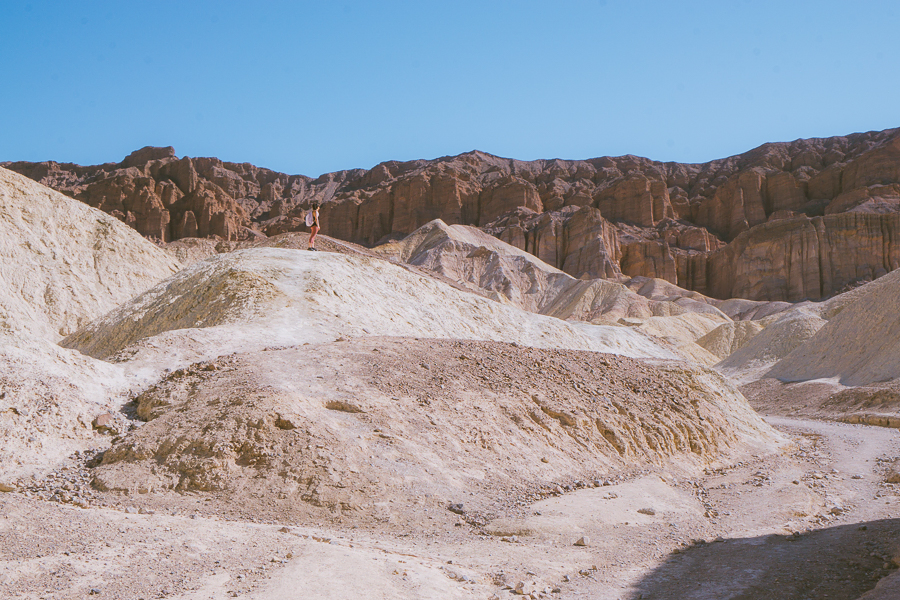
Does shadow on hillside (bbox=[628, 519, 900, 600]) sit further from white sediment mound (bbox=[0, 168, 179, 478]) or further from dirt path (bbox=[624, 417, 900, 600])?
white sediment mound (bbox=[0, 168, 179, 478])

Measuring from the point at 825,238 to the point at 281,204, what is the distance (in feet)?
288

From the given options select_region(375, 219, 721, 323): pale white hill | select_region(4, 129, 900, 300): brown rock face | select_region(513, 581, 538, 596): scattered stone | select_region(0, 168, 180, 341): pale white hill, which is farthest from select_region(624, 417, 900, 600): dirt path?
select_region(4, 129, 900, 300): brown rock face

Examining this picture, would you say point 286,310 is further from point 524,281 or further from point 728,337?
point 524,281

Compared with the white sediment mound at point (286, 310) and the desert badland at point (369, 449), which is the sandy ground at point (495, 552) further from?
the white sediment mound at point (286, 310)

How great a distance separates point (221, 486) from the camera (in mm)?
8766

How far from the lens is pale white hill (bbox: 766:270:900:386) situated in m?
37.4

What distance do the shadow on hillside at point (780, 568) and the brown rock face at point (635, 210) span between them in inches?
3246

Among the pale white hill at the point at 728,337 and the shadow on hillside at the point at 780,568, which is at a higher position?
the shadow on hillside at the point at 780,568

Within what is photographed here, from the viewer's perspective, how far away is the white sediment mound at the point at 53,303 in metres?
9.25

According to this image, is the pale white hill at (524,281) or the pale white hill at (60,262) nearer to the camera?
the pale white hill at (60,262)

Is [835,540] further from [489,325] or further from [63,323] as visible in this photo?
[63,323]

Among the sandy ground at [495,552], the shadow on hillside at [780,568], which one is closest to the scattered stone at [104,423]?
the sandy ground at [495,552]

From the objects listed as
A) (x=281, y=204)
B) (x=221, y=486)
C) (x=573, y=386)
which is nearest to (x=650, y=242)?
(x=281, y=204)

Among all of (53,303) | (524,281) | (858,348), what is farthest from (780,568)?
(524,281)
